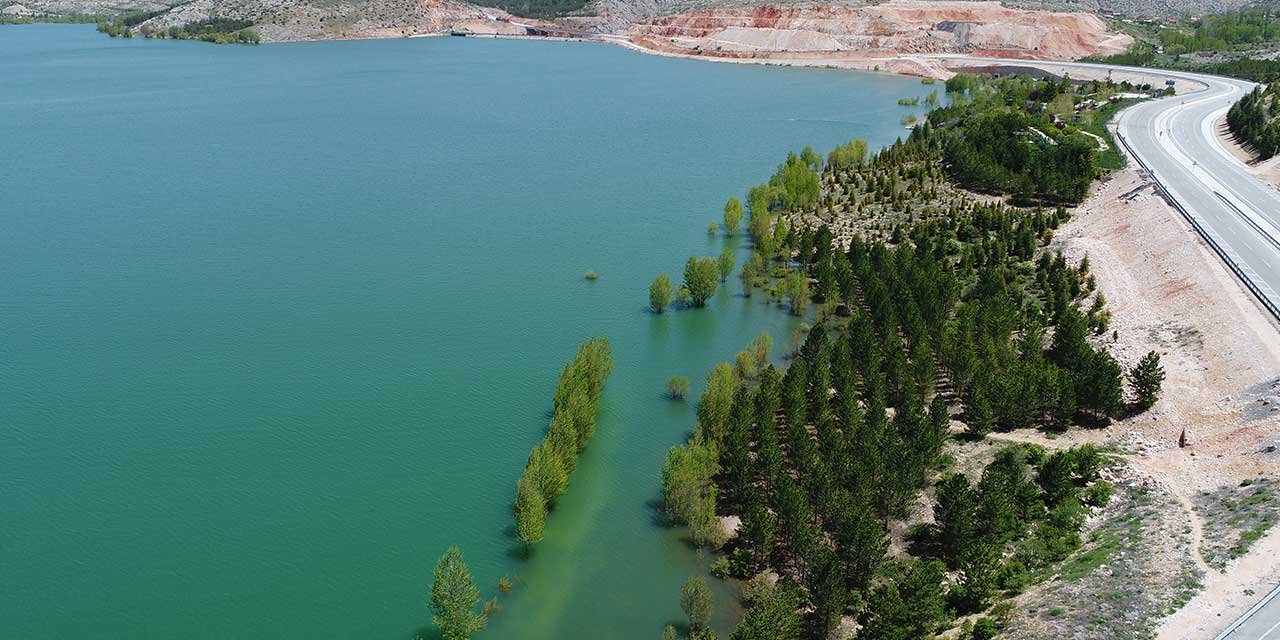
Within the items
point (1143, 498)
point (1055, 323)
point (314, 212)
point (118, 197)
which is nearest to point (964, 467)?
point (1143, 498)

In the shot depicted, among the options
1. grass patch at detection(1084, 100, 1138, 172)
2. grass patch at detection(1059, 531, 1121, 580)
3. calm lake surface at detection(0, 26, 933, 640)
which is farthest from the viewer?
grass patch at detection(1084, 100, 1138, 172)

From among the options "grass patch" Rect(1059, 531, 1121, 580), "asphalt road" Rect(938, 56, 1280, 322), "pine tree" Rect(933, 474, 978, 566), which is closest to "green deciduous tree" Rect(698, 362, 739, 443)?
"pine tree" Rect(933, 474, 978, 566)

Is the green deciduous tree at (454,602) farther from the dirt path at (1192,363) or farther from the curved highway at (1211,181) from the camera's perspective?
the curved highway at (1211,181)

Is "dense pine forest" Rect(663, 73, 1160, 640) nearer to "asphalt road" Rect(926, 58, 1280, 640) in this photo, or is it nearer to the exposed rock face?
"asphalt road" Rect(926, 58, 1280, 640)

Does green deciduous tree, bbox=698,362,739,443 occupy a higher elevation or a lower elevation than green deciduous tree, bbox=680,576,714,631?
higher

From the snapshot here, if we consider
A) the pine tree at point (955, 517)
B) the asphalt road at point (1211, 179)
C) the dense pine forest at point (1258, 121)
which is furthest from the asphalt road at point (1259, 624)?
the dense pine forest at point (1258, 121)

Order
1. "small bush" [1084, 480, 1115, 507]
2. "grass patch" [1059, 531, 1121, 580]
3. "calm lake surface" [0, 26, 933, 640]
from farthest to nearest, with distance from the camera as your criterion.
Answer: "small bush" [1084, 480, 1115, 507]
"calm lake surface" [0, 26, 933, 640]
"grass patch" [1059, 531, 1121, 580]
